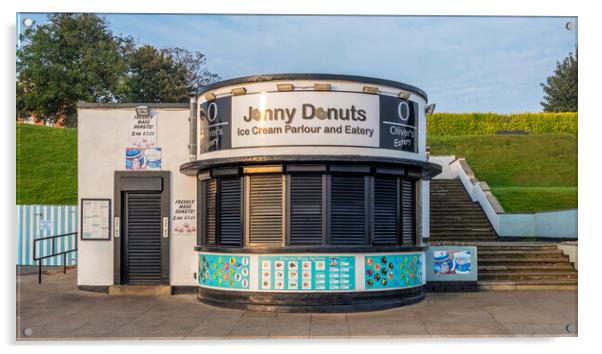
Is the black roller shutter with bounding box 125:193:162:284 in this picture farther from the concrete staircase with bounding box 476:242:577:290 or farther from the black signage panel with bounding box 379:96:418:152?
the concrete staircase with bounding box 476:242:577:290

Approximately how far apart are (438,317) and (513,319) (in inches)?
49.9

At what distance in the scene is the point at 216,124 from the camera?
1258cm

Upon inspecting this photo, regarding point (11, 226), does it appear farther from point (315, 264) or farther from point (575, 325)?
point (575, 325)

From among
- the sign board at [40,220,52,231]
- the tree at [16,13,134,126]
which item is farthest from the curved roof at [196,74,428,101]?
the sign board at [40,220,52,231]

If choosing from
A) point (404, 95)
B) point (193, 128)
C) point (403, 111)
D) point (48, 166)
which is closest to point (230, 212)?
point (193, 128)

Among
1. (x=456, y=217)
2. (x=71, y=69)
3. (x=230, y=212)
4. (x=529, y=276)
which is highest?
(x=71, y=69)

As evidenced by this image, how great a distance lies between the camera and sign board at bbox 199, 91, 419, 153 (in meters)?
11.8

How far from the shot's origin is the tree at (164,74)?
1662 inches

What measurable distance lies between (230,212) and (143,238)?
2.85 m

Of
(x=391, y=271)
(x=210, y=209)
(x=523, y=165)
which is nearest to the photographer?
(x=391, y=271)

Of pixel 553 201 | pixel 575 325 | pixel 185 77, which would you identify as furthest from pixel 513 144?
pixel 575 325

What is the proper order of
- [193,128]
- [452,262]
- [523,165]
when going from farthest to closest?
[523,165] → [452,262] → [193,128]

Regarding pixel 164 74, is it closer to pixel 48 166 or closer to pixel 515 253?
pixel 48 166

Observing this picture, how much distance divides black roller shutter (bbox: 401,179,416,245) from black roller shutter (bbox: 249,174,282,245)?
2.55 m
